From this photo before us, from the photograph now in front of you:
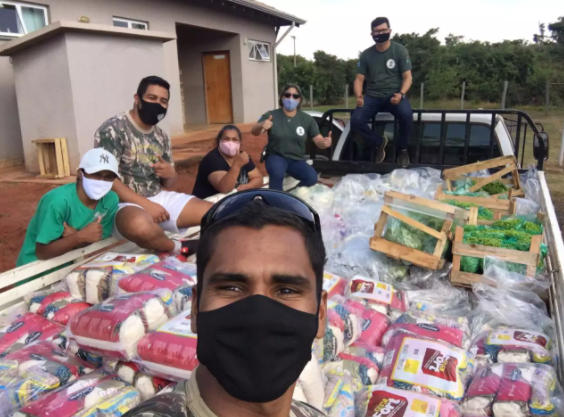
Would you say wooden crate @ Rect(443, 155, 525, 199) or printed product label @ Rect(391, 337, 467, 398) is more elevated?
wooden crate @ Rect(443, 155, 525, 199)

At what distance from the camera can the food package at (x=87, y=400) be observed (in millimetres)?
1997

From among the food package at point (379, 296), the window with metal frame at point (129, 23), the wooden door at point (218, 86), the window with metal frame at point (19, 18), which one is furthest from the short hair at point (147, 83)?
the wooden door at point (218, 86)

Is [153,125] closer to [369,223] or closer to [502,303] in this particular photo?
[369,223]

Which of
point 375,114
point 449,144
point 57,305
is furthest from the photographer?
point 375,114

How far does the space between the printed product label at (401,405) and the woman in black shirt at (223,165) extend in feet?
9.42

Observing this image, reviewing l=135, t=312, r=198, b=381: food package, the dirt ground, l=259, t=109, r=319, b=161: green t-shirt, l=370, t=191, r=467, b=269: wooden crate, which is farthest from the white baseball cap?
the dirt ground

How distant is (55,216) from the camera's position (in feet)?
10.7

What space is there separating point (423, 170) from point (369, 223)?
1514 mm

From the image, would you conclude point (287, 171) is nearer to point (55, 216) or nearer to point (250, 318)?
point (55, 216)

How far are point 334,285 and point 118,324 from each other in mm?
1580

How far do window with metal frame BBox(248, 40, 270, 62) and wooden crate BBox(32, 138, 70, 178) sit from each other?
9408 mm

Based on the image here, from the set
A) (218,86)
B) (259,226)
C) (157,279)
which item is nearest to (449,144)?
(157,279)

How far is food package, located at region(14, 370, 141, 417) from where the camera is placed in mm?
1997

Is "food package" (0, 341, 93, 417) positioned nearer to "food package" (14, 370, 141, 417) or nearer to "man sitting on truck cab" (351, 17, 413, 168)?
"food package" (14, 370, 141, 417)
